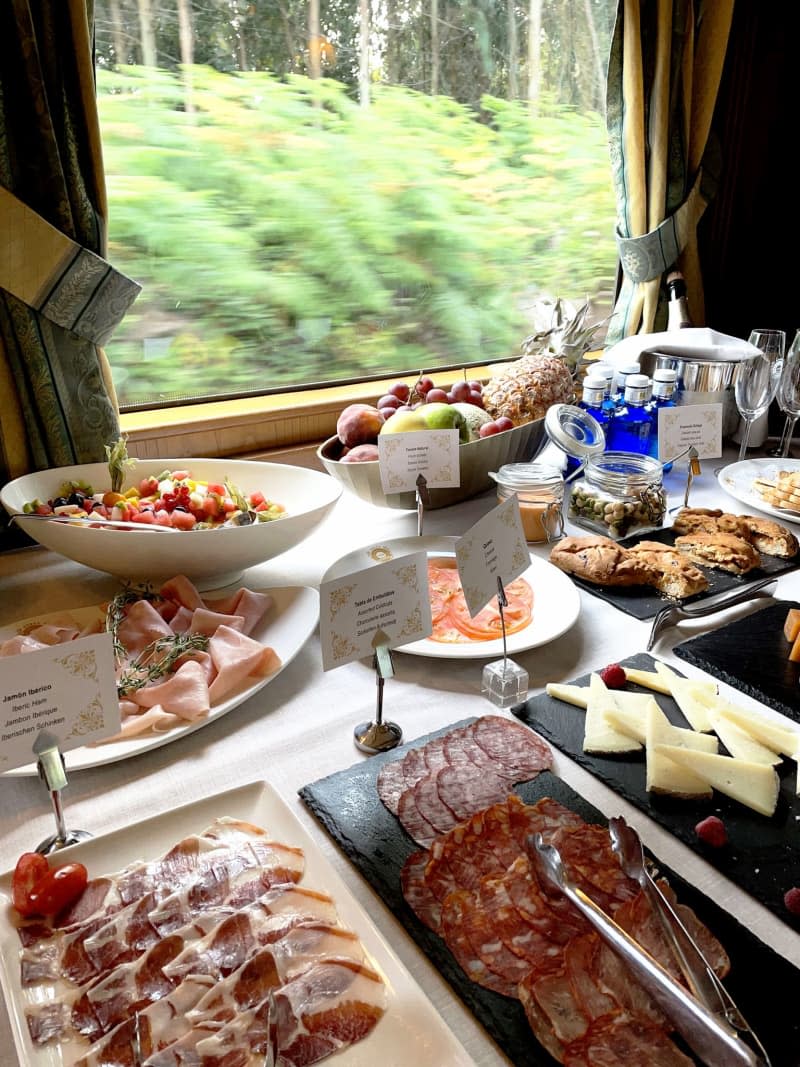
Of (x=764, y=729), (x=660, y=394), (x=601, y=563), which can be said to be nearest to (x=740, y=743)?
(x=764, y=729)

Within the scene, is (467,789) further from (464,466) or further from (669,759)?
(464,466)

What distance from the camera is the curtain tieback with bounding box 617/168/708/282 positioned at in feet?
7.89

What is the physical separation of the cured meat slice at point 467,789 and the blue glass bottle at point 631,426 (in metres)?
1.09

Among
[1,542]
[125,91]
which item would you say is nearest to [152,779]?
[1,542]

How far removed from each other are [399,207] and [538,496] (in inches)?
40.8

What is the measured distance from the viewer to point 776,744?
928 mm

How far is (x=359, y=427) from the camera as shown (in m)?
1.58

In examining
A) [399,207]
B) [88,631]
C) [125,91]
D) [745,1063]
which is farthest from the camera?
[399,207]

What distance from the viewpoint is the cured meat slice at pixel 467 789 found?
0.83m

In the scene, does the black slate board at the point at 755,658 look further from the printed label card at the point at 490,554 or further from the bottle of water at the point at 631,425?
the bottle of water at the point at 631,425

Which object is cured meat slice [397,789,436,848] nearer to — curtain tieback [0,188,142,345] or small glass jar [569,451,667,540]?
small glass jar [569,451,667,540]

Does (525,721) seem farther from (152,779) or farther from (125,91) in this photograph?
(125,91)

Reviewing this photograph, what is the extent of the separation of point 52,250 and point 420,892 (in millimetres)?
1221

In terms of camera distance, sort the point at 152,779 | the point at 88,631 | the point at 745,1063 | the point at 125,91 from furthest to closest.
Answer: the point at 125,91, the point at 88,631, the point at 152,779, the point at 745,1063
